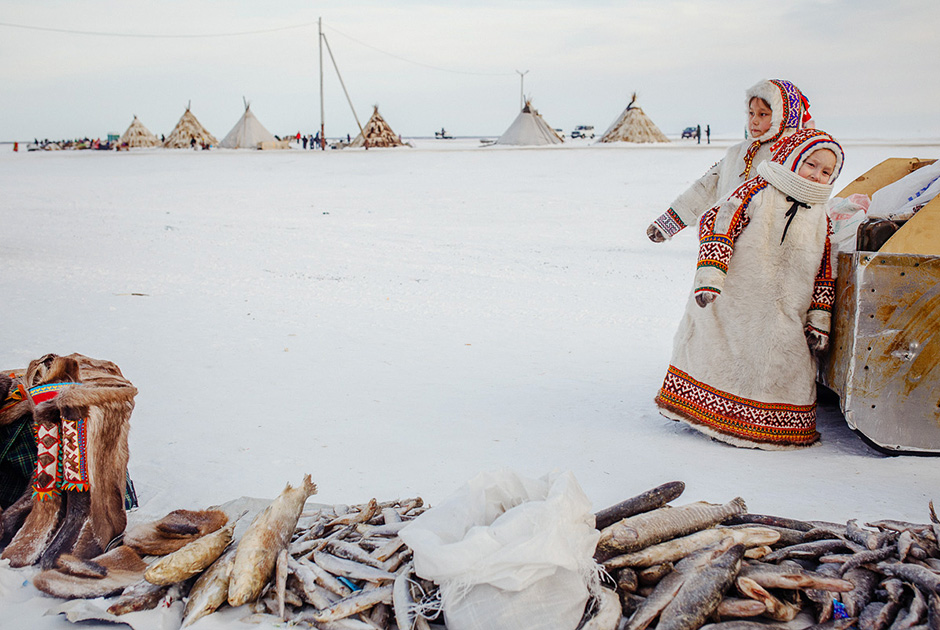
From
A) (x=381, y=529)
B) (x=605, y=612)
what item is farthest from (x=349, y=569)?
(x=605, y=612)

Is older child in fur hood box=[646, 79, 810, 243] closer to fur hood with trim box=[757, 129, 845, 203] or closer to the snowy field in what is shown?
fur hood with trim box=[757, 129, 845, 203]

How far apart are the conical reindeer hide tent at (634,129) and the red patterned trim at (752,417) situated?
86.0 feet

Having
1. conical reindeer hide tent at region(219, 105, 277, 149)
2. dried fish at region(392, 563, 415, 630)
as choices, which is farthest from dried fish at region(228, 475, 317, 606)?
conical reindeer hide tent at region(219, 105, 277, 149)

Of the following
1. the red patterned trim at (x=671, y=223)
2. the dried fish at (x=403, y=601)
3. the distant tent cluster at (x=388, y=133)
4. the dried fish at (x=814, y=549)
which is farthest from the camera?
the distant tent cluster at (x=388, y=133)

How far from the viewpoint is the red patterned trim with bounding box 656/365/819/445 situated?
10.3ft

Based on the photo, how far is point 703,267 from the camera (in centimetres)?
310

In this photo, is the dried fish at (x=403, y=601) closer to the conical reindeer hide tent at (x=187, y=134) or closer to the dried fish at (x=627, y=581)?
the dried fish at (x=627, y=581)

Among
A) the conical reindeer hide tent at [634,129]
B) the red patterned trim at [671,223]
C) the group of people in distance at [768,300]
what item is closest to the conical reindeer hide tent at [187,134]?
the conical reindeer hide tent at [634,129]

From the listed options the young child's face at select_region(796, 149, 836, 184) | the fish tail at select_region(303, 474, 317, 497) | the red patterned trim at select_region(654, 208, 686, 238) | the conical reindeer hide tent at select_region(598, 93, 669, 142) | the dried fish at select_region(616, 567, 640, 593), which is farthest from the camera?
the conical reindeer hide tent at select_region(598, 93, 669, 142)

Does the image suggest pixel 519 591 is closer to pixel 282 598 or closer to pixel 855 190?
pixel 282 598

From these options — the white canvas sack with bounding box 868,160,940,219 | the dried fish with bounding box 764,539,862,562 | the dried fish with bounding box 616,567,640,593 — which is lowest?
the dried fish with bounding box 616,567,640,593

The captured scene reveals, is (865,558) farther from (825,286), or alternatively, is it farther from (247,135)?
(247,135)

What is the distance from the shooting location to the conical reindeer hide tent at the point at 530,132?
27.4m

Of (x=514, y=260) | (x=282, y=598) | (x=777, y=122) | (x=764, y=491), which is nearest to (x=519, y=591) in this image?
(x=282, y=598)
